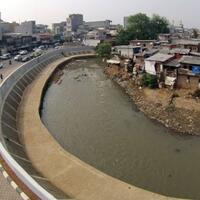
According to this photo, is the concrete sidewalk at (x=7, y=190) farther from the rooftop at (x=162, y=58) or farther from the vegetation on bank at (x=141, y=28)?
the vegetation on bank at (x=141, y=28)

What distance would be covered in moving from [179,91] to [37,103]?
1279 cm

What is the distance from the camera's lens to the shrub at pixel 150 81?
103ft

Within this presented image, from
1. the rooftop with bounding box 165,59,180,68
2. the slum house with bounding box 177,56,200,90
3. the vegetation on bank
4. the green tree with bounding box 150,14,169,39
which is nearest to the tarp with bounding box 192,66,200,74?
the slum house with bounding box 177,56,200,90

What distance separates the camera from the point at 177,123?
2356cm

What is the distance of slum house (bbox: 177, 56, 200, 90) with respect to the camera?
29.4 metres

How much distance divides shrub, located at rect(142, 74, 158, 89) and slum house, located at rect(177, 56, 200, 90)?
2241mm

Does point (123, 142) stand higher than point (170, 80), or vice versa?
point (170, 80)

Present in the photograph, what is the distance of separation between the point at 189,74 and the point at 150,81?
3870mm

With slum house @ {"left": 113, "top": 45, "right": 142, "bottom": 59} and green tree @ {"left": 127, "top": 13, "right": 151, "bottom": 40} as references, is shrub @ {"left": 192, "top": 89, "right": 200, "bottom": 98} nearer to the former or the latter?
slum house @ {"left": 113, "top": 45, "right": 142, "bottom": 59}

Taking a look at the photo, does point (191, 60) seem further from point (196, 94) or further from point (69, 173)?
point (69, 173)

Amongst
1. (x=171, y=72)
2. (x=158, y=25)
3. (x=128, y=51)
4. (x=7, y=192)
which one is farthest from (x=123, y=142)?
(x=158, y=25)

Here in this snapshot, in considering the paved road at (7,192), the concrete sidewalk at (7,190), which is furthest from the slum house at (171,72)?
the paved road at (7,192)

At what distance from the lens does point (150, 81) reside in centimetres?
3153

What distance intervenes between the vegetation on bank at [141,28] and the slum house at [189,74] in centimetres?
2835
